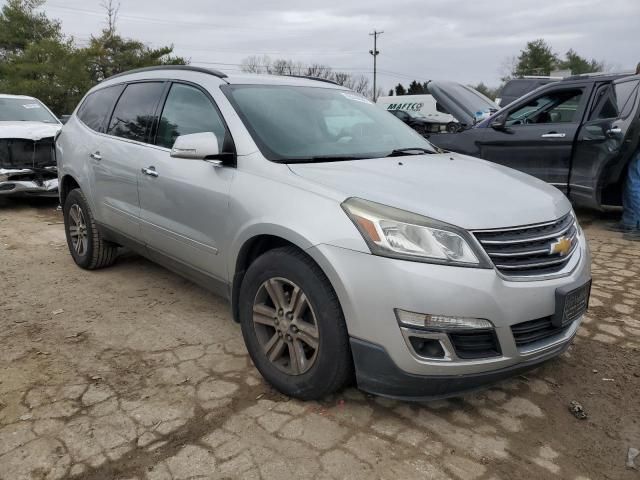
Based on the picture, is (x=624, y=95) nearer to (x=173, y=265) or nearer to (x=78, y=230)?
(x=173, y=265)

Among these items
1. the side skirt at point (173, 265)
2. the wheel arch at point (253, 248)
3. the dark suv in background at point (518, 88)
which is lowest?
the side skirt at point (173, 265)

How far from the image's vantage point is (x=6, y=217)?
761 centimetres

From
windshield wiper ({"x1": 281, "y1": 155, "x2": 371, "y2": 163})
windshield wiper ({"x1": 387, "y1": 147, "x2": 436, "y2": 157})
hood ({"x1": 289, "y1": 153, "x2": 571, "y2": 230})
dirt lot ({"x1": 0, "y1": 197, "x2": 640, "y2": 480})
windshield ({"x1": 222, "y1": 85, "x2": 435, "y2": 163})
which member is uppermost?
windshield ({"x1": 222, "y1": 85, "x2": 435, "y2": 163})

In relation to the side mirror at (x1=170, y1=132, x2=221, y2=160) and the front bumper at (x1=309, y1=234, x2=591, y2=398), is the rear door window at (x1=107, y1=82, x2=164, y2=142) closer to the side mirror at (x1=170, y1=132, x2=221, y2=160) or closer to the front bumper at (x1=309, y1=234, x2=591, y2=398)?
the side mirror at (x1=170, y1=132, x2=221, y2=160)

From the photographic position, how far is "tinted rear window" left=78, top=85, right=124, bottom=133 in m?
4.52

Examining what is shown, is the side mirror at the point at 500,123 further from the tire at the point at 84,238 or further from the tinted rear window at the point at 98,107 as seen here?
the tire at the point at 84,238

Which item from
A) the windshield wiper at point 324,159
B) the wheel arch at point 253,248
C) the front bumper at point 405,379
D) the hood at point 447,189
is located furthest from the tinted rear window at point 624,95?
the wheel arch at point 253,248

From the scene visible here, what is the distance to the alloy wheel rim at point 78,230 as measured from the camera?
4.87 metres

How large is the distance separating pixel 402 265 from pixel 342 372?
619 millimetres

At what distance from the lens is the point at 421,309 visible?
7.29 ft

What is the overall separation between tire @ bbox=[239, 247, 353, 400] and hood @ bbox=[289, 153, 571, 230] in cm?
46

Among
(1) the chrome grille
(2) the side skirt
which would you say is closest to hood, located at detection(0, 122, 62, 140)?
(2) the side skirt

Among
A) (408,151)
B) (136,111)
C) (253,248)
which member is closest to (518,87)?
(408,151)

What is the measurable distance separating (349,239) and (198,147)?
1144 mm
